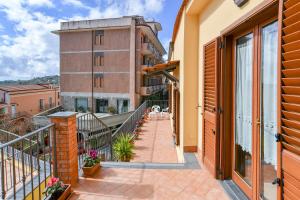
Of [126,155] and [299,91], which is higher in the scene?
[299,91]

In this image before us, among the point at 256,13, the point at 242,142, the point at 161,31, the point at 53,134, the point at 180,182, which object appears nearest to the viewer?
the point at 256,13

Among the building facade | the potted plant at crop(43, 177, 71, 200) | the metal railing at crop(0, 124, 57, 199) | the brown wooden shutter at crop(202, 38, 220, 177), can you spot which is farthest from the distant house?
the building facade

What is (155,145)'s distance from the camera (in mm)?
9109

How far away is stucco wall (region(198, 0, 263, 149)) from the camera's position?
310 centimetres

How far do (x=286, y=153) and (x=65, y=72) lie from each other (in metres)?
24.0

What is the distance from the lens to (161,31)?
3378cm

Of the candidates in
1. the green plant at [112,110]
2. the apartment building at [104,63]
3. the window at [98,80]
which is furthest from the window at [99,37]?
the green plant at [112,110]

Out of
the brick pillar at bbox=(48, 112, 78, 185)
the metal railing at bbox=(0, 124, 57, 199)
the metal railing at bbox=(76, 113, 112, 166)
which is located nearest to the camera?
the metal railing at bbox=(0, 124, 57, 199)

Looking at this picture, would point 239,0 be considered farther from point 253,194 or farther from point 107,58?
point 107,58

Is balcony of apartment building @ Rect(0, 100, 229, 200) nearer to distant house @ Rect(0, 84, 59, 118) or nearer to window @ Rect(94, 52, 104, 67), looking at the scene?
window @ Rect(94, 52, 104, 67)

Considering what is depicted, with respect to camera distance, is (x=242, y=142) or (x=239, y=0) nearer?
(x=239, y=0)

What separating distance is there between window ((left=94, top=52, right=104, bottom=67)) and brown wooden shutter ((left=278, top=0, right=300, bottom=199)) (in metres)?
21.5

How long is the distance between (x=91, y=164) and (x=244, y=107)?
273 cm

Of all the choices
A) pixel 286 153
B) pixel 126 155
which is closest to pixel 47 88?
pixel 126 155
